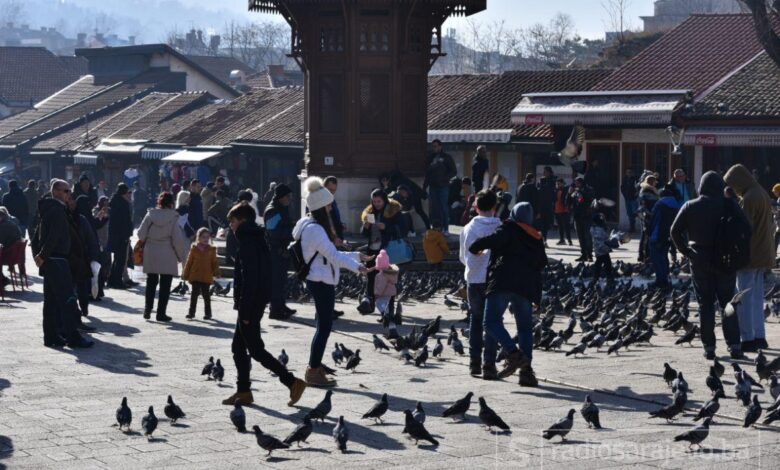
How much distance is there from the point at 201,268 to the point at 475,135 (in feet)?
67.6

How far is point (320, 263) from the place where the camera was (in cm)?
1174

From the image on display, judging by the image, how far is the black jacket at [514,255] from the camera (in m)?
11.8

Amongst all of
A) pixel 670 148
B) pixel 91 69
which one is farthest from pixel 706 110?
pixel 91 69

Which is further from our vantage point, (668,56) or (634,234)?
(668,56)

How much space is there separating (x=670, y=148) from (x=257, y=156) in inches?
573

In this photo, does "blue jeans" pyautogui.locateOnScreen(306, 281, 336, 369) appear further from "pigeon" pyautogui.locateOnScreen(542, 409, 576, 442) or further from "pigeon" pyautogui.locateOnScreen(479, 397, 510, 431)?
"pigeon" pyautogui.locateOnScreen(542, 409, 576, 442)

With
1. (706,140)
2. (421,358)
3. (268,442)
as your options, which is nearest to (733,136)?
(706,140)

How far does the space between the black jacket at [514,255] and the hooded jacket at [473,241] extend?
228mm

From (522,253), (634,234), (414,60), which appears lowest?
(634,234)

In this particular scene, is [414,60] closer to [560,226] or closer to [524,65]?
[560,226]

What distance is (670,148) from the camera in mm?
33750

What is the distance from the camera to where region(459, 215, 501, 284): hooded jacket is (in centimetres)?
1211

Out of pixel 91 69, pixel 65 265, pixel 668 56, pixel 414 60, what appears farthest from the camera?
pixel 91 69

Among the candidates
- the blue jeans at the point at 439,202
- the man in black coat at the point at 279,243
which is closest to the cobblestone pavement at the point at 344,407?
the man in black coat at the point at 279,243
